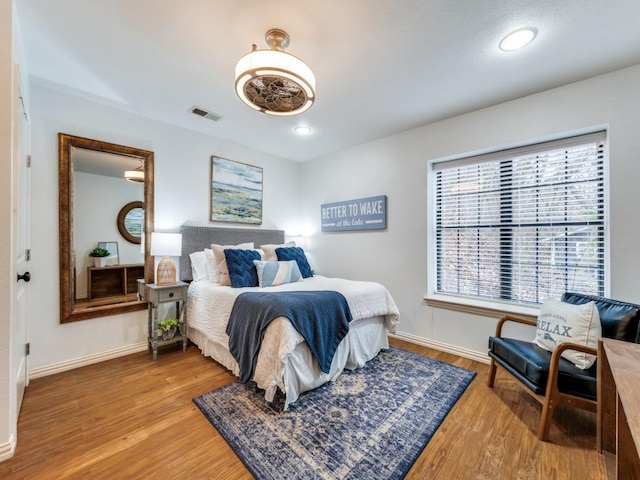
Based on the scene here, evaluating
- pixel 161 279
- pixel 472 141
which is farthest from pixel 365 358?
pixel 472 141

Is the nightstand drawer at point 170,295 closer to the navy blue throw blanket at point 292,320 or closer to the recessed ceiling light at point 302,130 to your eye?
the navy blue throw blanket at point 292,320

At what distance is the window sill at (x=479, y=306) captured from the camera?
8.28 feet

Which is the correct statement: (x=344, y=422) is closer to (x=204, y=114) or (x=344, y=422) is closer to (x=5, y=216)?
(x=5, y=216)

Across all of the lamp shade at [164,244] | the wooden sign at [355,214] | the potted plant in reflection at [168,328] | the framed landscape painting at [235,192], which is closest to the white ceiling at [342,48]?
the framed landscape painting at [235,192]

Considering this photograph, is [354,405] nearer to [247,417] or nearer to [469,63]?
[247,417]

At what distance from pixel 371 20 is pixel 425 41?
441 mm

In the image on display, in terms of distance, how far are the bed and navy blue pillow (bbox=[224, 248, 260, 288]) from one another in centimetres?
10

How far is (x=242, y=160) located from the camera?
154 inches

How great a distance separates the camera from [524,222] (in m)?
2.64

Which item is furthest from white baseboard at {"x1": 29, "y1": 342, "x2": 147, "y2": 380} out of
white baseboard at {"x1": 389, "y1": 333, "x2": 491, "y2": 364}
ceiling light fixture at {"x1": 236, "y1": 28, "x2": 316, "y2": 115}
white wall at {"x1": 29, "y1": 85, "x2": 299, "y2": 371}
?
white baseboard at {"x1": 389, "y1": 333, "x2": 491, "y2": 364}

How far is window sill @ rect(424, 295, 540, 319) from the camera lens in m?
2.52

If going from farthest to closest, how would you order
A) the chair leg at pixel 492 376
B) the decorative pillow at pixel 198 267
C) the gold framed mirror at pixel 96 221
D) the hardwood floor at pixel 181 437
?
the decorative pillow at pixel 198 267 → the gold framed mirror at pixel 96 221 → the chair leg at pixel 492 376 → the hardwood floor at pixel 181 437

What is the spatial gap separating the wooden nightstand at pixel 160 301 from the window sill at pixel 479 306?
2.75m

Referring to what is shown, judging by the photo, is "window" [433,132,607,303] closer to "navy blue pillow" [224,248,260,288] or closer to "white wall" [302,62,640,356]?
"white wall" [302,62,640,356]
